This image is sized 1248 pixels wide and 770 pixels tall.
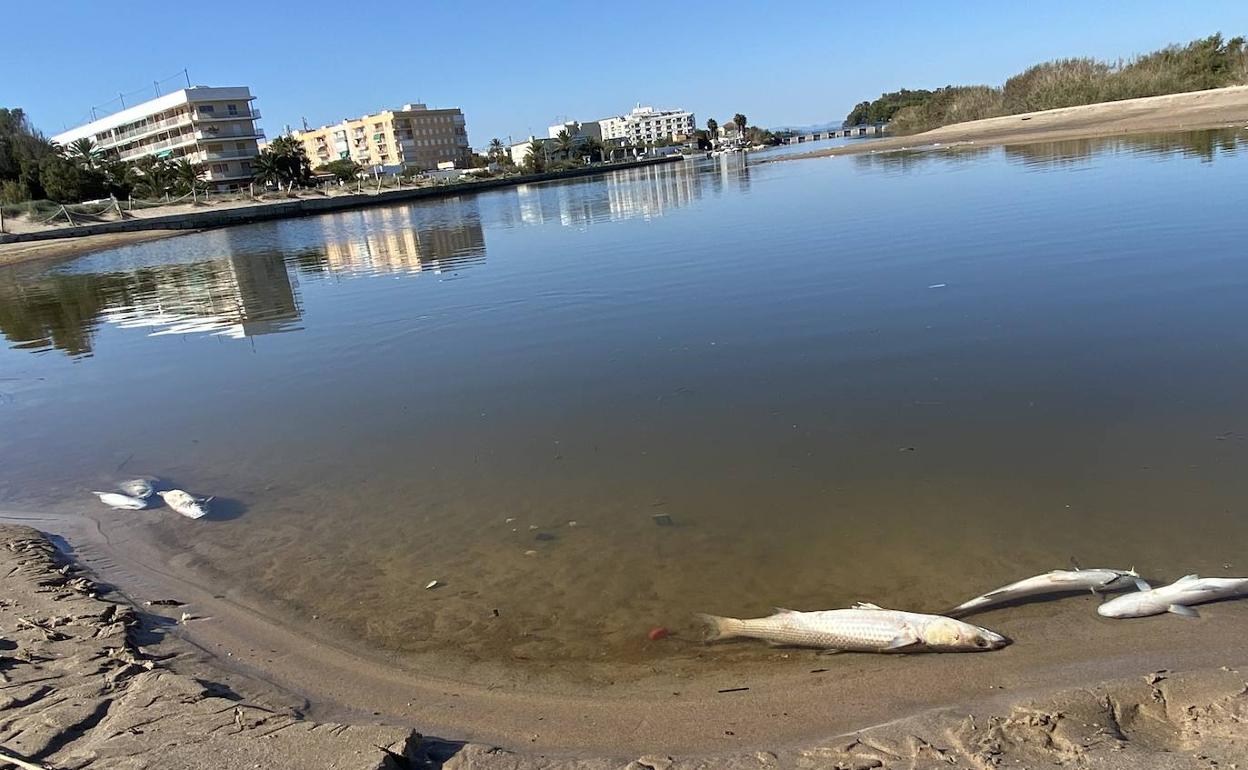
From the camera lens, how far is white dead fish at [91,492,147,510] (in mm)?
7547

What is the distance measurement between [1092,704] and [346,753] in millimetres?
3626

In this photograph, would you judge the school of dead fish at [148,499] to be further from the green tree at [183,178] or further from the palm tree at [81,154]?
the green tree at [183,178]

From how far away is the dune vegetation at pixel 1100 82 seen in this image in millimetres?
68750

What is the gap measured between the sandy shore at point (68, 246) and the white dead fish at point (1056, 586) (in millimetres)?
49125

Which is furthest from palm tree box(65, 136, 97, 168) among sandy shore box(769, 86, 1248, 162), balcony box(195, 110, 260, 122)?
sandy shore box(769, 86, 1248, 162)

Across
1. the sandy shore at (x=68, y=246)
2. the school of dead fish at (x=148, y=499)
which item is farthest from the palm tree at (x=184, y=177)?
the school of dead fish at (x=148, y=499)

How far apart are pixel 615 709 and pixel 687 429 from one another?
407 cm

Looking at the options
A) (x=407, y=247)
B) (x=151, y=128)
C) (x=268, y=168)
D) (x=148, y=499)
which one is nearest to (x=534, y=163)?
(x=268, y=168)

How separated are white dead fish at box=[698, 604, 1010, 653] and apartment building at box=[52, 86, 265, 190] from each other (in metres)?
114

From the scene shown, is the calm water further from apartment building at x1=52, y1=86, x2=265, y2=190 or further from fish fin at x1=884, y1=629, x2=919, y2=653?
apartment building at x1=52, y1=86, x2=265, y2=190

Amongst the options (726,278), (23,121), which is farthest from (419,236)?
(23,121)

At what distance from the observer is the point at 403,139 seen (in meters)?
155

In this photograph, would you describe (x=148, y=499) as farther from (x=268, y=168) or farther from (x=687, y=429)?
(x=268, y=168)

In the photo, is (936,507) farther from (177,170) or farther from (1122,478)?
(177,170)
